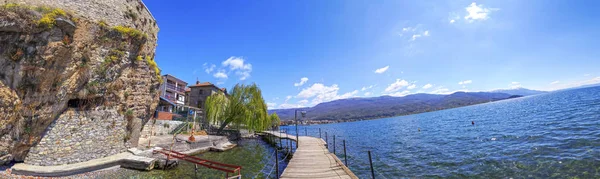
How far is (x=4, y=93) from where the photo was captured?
10.4 m

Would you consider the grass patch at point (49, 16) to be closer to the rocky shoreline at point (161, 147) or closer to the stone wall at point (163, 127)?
the rocky shoreline at point (161, 147)

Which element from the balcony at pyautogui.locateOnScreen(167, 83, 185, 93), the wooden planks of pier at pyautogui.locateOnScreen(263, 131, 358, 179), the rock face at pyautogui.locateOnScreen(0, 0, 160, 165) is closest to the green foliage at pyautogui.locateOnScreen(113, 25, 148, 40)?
the rock face at pyautogui.locateOnScreen(0, 0, 160, 165)

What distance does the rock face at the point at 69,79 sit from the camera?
35.9ft

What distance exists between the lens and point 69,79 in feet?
41.7

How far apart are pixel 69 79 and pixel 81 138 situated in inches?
139

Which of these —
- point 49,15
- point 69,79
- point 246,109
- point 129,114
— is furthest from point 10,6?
point 246,109

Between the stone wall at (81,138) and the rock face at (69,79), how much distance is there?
0.12 ft

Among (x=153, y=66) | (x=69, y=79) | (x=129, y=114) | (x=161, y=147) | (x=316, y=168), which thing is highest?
(x=153, y=66)

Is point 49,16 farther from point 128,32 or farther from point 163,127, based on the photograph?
point 163,127

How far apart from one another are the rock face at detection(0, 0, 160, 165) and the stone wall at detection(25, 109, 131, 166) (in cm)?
4

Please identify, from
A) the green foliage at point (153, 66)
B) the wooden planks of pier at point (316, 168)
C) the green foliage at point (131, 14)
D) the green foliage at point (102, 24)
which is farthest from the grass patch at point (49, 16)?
the wooden planks of pier at point (316, 168)

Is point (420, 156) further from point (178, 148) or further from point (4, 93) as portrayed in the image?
point (4, 93)

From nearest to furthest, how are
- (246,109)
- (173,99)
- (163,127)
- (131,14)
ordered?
(131,14) < (163,127) < (246,109) < (173,99)

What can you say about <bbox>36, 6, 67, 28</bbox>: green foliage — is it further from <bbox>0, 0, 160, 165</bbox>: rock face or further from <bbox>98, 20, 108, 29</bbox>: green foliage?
<bbox>98, 20, 108, 29</bbox>: green foliage
